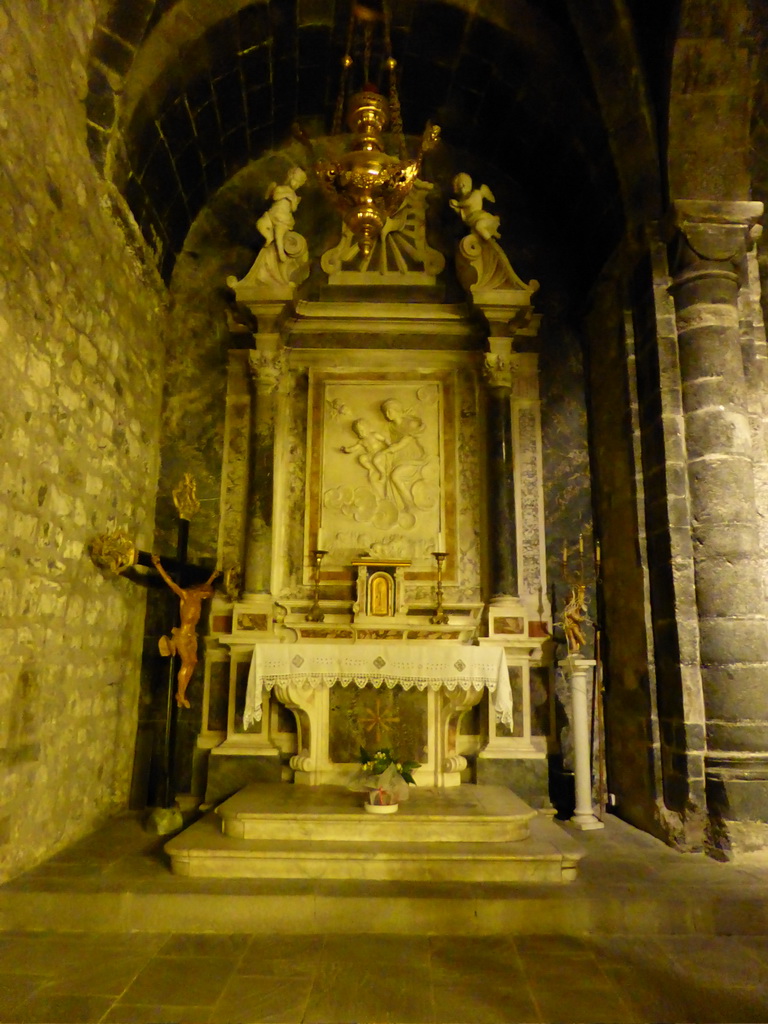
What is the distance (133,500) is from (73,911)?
314cm

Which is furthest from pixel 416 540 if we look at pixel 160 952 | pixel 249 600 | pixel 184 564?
pixel 160 952

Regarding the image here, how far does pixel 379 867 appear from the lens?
4.30 meters

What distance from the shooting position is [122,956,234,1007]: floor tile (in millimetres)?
3174

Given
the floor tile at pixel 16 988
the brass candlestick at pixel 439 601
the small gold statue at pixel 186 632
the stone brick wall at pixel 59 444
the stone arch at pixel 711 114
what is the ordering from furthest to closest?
the brass candlestick at pixel 439 601
the small gold statue at pixel 186 632
the stone arch at pixel 711 114
the stone brick wall at pixel 59 444
the floor tile at pixel 16 988

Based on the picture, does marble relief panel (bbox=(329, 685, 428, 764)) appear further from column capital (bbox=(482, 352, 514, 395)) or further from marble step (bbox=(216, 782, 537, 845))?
column capital (bbox=(482, 352, 514, 395))

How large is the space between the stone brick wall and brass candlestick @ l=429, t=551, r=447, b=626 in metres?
2.52

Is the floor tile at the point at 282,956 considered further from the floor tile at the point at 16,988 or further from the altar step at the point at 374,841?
the floor tile at the point at 16,988

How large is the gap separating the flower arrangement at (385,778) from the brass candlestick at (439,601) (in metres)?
1.32

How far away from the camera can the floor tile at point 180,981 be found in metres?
3.17

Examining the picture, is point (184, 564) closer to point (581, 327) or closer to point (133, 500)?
point (133, 500)

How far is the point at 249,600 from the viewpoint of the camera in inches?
243

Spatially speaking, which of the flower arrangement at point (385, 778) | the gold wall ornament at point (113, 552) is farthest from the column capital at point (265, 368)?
the flower arrangement at point (385, 778)

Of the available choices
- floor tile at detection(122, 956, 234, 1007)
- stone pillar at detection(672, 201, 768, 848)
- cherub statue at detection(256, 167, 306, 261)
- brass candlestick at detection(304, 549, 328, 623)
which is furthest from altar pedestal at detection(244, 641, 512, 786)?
cherub statue at detection(256, 167, 306, 261)

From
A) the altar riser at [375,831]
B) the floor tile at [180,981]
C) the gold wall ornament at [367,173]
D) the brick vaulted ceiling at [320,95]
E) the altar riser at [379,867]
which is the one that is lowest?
the floor tile at [180,981]
